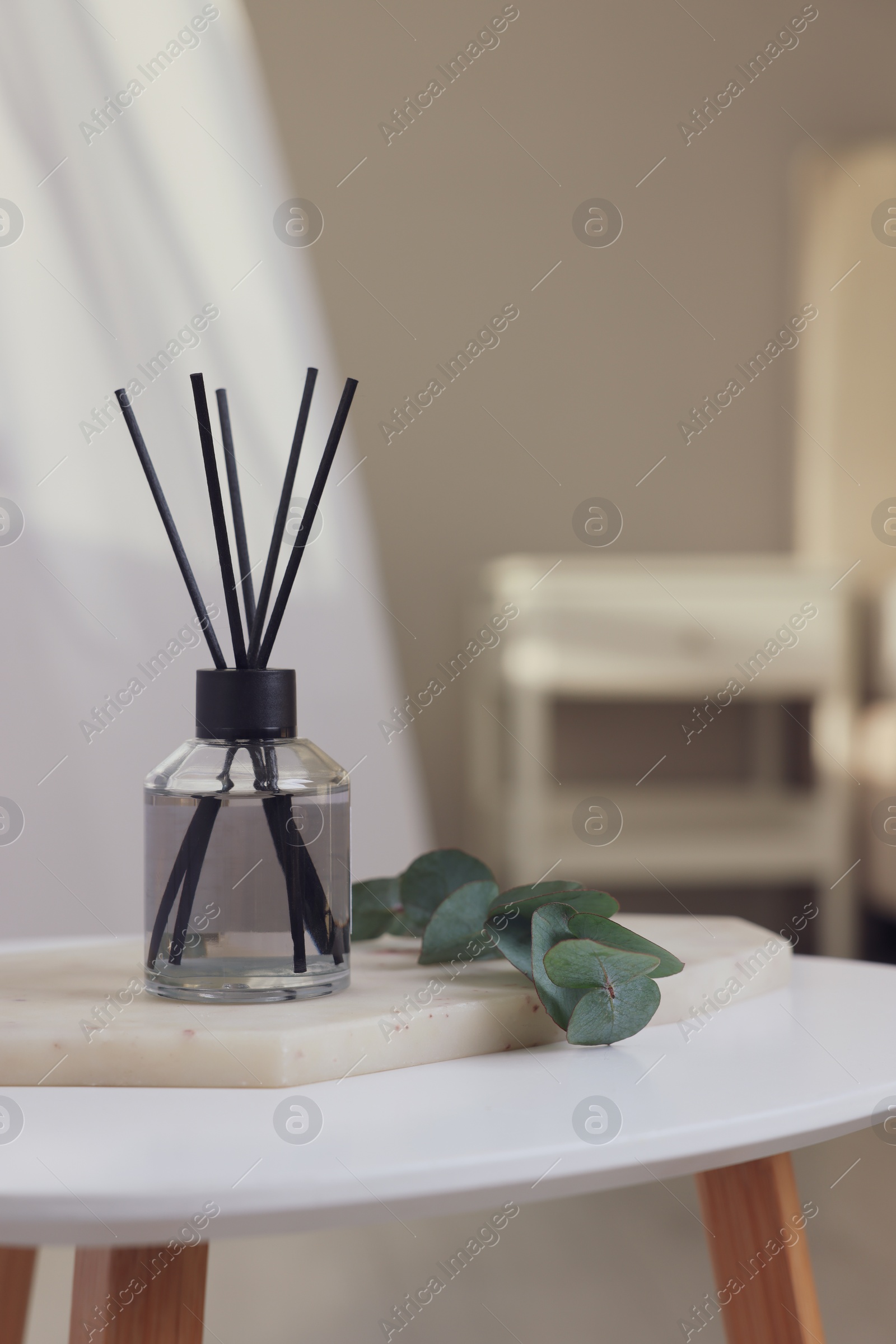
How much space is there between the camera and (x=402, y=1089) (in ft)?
1.20

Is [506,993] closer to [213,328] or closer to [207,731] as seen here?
[207,731]

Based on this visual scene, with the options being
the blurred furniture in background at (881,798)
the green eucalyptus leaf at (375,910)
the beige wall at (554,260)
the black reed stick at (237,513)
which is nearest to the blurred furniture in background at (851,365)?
the beige wall at (554,260)

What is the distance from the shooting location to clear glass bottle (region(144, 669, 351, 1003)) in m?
0.41

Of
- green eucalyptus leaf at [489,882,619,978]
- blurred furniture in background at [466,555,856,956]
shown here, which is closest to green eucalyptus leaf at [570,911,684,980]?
green eucalyptus leaf at [489,882,619,978]

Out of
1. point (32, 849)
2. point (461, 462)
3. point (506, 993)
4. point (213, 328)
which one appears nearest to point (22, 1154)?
point (506, 993)

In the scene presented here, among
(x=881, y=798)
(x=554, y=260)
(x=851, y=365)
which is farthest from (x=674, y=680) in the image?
(x=554, y=260)

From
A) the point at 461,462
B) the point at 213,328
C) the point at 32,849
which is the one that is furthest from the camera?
the point at 461,462

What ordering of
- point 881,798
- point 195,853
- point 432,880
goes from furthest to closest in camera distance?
point 881,798 → point 432,880 → point 195,853

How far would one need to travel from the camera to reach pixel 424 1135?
31 cm

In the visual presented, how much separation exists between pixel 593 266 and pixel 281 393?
4.03 ft

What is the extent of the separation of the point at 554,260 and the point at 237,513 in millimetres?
2007

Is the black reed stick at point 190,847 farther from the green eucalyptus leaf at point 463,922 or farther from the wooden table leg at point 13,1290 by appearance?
the wooden table leg at point 13,1290

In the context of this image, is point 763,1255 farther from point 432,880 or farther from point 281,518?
point 281,518

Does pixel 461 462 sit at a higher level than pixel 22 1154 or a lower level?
higher
